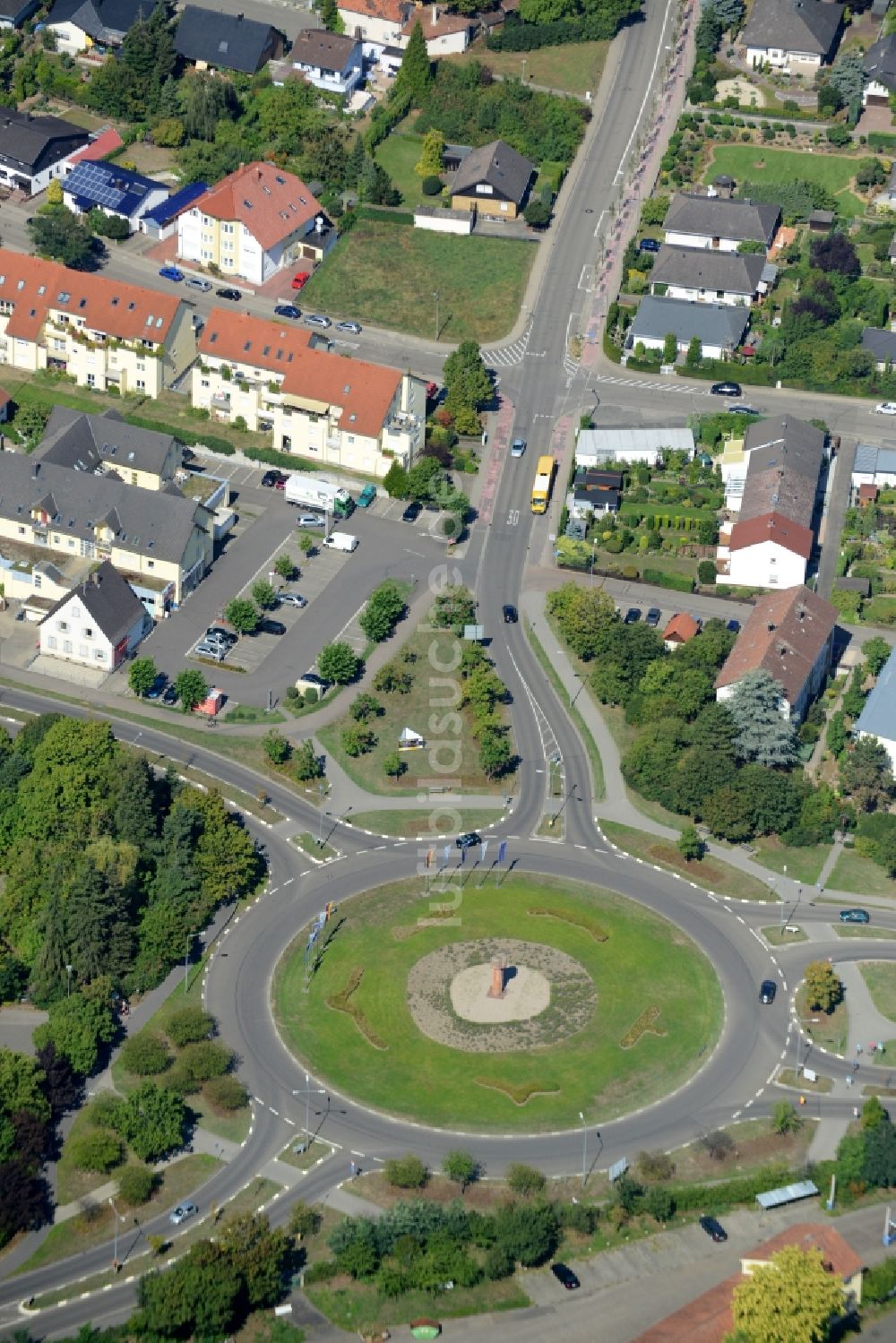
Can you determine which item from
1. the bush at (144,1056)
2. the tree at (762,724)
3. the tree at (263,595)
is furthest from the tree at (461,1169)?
the tree at (263,595)

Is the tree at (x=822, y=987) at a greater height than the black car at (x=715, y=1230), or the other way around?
the tree at (x=822, y=987)


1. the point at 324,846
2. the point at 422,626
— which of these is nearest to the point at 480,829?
the point at 324,846

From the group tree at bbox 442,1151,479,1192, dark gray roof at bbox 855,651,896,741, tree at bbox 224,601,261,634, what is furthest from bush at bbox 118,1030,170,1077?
dark gray roof at bbox 855,651,896,741

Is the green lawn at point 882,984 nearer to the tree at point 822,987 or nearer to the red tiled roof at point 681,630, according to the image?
the tree at point 822,987

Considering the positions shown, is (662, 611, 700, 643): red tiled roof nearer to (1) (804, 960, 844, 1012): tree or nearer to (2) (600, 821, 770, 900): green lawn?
(2) (600, 821, 770, 900): green lawn

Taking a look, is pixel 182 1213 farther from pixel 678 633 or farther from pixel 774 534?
pixel 774 534

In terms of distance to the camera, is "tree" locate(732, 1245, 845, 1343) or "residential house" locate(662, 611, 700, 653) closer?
"tree" locate(732, 1245, 845, 1343)

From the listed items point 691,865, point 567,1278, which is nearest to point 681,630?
point 691,865

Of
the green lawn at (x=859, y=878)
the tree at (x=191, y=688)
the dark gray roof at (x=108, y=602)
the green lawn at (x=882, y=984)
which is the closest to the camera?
the green lawn at (x=882, y=984)

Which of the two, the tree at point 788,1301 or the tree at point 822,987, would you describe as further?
the tree at point 822,987
